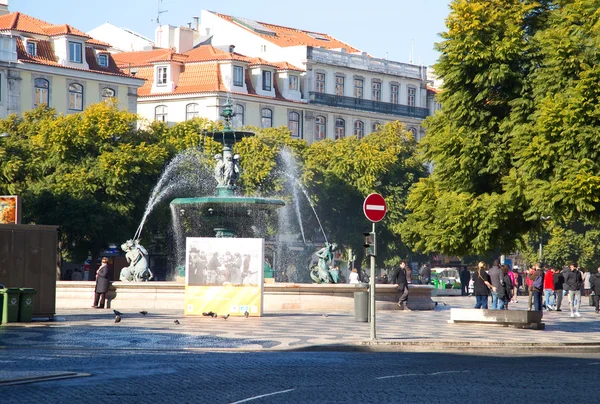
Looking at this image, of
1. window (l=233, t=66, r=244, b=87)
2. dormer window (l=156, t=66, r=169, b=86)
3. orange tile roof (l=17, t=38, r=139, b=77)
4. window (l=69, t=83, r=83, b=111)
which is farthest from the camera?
dormer window (l=156, t=66, r=169, b=86)

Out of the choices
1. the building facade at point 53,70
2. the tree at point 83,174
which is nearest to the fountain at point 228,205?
the tree at point 83,174

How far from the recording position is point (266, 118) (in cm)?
9462

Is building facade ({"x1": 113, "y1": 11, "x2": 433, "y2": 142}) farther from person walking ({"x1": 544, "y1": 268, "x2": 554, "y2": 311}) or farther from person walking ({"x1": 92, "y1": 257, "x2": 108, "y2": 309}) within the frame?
person walking ({"x1": 92, "y1": 257, "x2": 108, "y2": 309})

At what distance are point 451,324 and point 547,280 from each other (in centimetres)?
1492

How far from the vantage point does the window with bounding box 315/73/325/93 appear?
98062mm

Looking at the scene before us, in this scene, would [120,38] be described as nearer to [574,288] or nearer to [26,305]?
[574,288]

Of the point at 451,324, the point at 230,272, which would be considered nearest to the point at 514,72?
the point at 451,324

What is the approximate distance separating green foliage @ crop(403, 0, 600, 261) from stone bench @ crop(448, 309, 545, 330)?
1.59 m

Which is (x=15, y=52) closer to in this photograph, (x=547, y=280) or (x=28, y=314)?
(x=547, y=280)

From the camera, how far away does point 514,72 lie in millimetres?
28938

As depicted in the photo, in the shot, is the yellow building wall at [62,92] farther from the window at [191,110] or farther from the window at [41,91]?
the window at [191,110]

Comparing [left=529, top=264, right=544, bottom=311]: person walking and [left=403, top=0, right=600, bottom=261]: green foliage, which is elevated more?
[left=403, top=0, right=600, bottom=261]: green foliage

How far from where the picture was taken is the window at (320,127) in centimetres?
9819

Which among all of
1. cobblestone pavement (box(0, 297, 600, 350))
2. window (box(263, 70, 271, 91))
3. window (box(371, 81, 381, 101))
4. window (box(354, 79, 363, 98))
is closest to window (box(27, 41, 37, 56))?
window (box(263, 70, 271, 91))
